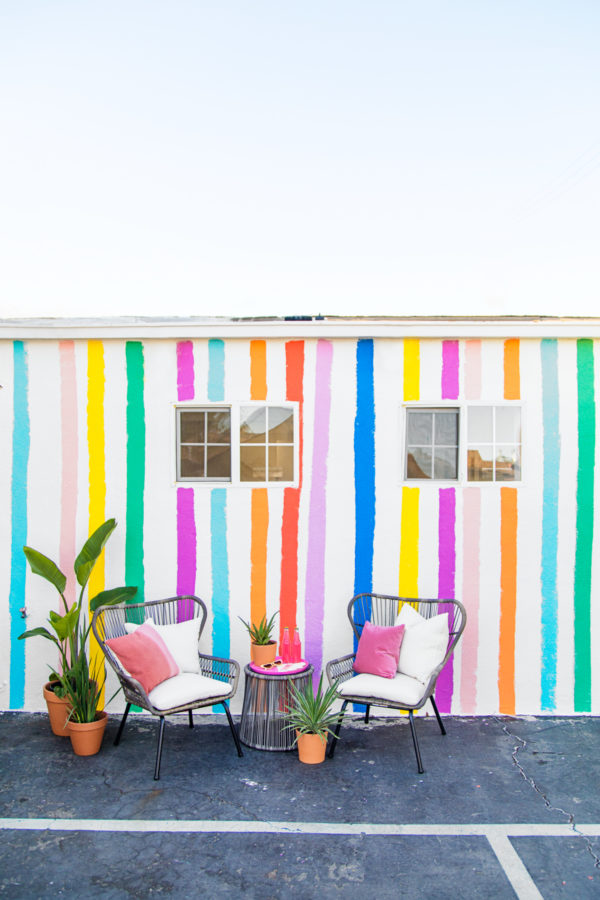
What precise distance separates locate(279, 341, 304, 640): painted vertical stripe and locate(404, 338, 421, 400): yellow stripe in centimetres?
77

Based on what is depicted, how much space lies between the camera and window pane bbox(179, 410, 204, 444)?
4.75 meters

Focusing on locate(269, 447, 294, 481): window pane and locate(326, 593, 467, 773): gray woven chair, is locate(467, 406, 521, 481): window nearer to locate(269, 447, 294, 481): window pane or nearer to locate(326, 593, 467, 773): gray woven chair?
locate(326, 593, 467, 773): gray woven chair

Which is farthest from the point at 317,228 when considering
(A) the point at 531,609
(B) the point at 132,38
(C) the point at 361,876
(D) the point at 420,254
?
(C) the point at 361,876

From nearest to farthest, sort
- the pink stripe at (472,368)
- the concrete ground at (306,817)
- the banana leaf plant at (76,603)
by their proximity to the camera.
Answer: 1. the concrete ground at (306,817)
2. the banana leaf plant at (76,603)
3. the pink stripe at (472,368)

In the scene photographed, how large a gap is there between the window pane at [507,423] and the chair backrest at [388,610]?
4.27ft

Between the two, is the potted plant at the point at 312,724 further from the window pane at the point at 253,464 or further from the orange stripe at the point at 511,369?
the orange stripe at the point at 511,369

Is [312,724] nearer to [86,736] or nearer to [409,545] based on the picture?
[86,736]

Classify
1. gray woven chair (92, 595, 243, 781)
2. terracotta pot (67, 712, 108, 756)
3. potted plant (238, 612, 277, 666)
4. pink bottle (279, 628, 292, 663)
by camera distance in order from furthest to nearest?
potted plant (238, 612, 277, 666), pink bottle (279, 628, 292, 663), terracotta pot (67, 712, 108, 756), gray woven chair (92, 595, 243, 781)

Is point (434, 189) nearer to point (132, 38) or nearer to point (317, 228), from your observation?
point (317, 228)

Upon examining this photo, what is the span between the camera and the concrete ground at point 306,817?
268 centimetres

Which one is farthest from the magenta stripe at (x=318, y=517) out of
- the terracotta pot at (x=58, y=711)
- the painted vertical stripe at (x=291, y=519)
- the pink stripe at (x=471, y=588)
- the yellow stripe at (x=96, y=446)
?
the terracotta pot at (x=58, y=711)

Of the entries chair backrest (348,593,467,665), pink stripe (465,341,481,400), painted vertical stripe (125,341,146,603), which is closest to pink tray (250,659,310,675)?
chair backrest (348,593,467,665)

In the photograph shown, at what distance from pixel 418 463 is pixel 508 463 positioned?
680 millimetres

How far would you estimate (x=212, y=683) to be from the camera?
3.99 metres
